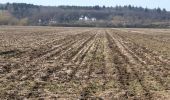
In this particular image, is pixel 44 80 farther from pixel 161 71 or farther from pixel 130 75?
pixel 161 71

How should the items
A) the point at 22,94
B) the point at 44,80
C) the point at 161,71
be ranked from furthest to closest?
the point at 161,71, the point at 44,80, the point at 22,94

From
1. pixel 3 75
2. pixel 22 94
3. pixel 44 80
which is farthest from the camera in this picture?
pixel 3 75

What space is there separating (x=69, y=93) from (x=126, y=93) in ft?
5.22

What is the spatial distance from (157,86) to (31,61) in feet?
27.6

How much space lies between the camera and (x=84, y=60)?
847 inches

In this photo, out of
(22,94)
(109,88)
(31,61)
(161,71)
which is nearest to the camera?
(22,94)

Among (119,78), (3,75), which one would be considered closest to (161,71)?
(119,78)

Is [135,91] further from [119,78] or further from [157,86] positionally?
[119,78]

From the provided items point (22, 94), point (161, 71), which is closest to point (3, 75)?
point (22, 94)

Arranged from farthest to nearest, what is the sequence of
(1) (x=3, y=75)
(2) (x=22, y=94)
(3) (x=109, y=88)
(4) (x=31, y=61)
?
(4) (x=31, y=61)
(1) (x=3, y=75)
(3) (x=109, y=88)
(2) (x=22, y=94)

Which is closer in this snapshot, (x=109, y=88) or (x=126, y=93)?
(x=126, y=93)

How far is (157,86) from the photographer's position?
1392cm

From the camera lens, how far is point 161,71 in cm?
1786

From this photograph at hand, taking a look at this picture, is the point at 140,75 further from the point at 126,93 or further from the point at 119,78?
the point at 126,93
